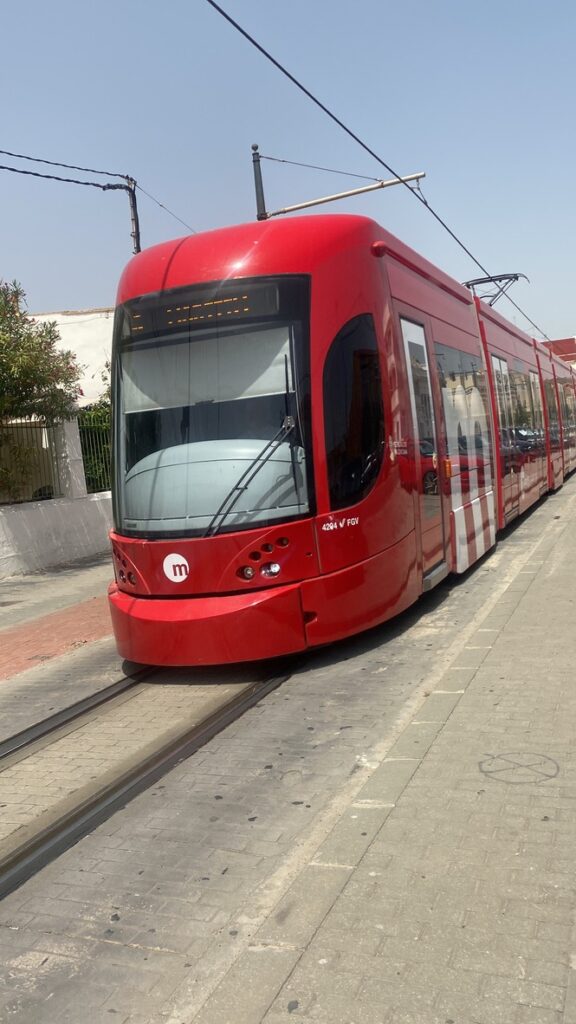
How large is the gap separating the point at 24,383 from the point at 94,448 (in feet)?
10.3

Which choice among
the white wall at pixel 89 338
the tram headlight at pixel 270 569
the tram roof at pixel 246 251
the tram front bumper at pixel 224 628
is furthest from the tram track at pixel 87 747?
the white wall at pixel 89 338

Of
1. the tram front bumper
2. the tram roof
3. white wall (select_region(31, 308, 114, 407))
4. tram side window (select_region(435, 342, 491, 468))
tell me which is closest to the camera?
the tram front bumper

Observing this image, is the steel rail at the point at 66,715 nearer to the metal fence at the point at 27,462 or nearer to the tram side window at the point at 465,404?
the tram side window at the point at 465,404

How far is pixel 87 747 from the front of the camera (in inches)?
214

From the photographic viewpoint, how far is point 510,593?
29.0 ft

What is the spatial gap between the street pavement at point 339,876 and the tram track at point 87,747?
12 cm

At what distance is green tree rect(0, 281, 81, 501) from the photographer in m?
12.9

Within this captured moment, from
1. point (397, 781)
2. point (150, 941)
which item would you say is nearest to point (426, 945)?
point (150, 941)

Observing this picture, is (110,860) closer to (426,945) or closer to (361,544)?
(426,945)

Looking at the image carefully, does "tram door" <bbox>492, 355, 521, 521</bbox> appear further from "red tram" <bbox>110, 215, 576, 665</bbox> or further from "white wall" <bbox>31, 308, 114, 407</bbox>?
"white wall" <bbox>31, 308, 114, 407</bbox>

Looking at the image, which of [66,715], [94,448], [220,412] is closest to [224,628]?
[66,715]

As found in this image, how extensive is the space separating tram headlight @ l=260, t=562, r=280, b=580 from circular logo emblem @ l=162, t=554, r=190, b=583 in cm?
54

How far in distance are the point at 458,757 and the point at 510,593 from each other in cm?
451

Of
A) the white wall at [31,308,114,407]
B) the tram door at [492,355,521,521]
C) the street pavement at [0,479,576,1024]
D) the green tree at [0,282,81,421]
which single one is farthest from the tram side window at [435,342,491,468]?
the white wall at [31,308,114,407]
